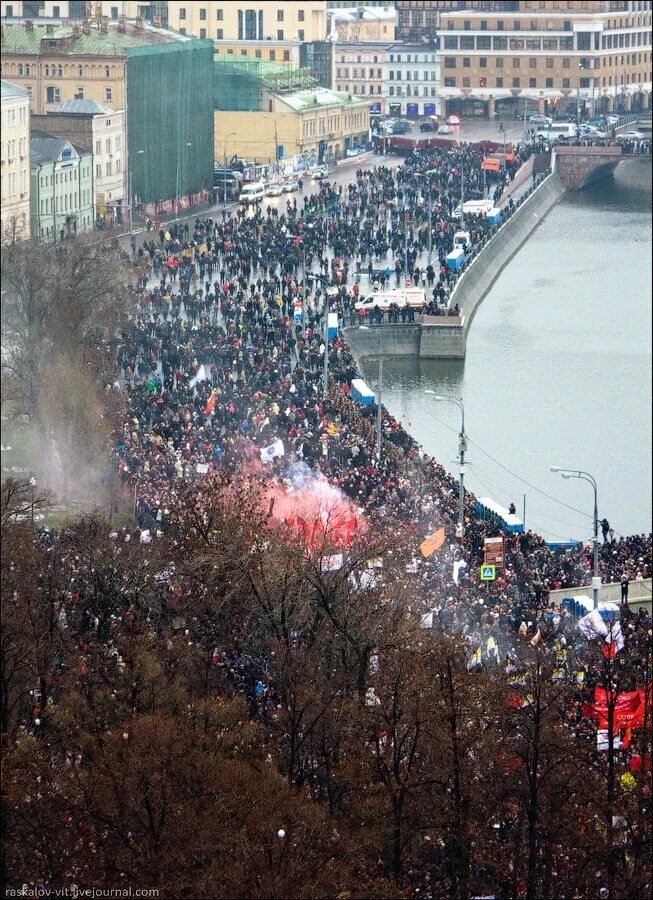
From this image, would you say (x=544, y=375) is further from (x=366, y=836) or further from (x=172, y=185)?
(x=366, y=836)

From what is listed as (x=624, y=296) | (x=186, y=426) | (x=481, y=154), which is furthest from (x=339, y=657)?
(x=481, y=154)

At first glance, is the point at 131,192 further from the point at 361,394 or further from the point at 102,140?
the point at 361,394

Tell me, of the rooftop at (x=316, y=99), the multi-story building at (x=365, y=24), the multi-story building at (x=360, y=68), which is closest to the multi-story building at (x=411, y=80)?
the multi-story building at (x=360, y=68)

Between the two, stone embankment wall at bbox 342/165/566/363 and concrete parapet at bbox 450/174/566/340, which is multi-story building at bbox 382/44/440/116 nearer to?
concrete parapet at bbox 450/174/566/340

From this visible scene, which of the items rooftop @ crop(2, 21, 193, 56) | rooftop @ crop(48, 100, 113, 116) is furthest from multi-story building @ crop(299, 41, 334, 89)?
rooftop @ crop(48, 100, 113, 116)

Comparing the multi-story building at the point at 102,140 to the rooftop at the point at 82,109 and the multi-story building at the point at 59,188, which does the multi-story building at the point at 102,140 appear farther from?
the multi-story building at the point at 59,188

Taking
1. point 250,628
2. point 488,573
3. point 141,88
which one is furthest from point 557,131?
point 250,628
